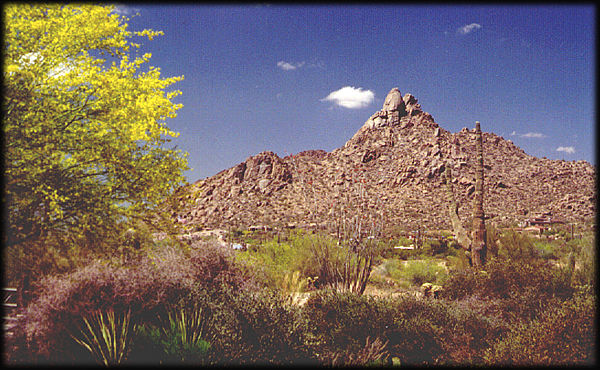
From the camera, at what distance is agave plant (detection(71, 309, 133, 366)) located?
4.71 metres

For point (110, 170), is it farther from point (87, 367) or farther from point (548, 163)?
point (548, 163)

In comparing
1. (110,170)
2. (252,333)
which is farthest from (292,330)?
(110,170)

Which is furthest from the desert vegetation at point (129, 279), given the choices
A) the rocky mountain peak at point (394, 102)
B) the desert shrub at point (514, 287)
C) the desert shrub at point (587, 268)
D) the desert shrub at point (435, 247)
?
the rocky mountain peak at point (394, 102)

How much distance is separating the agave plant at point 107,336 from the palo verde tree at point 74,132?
4.30ft

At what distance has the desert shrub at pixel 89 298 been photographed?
478 cm

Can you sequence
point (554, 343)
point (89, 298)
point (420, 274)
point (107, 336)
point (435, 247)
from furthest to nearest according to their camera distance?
1. point (435, 247)
2. point (420, 274)
3. point (554, 343)
4. point (89, 298)
5. point (107, 336)

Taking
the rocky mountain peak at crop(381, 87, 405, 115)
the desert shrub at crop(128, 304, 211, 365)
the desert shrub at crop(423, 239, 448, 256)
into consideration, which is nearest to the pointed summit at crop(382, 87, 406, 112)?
the rocky mountain peak at crop(381, 87, 405, 115)

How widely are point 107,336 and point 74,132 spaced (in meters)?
3.01

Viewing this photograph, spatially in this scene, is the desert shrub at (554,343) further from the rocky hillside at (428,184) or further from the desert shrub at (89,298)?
the rocky hillside at (428,184)

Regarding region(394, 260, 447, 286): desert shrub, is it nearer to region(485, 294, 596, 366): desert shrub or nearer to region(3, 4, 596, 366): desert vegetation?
region(3, 4, 596, 366): desert vegetation

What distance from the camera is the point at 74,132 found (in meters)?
5.77

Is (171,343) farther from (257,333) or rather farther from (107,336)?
(257,333)

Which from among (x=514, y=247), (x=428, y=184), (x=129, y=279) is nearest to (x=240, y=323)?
(x=129, y=279)

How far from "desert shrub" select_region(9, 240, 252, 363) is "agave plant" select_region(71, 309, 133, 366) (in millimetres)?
104
